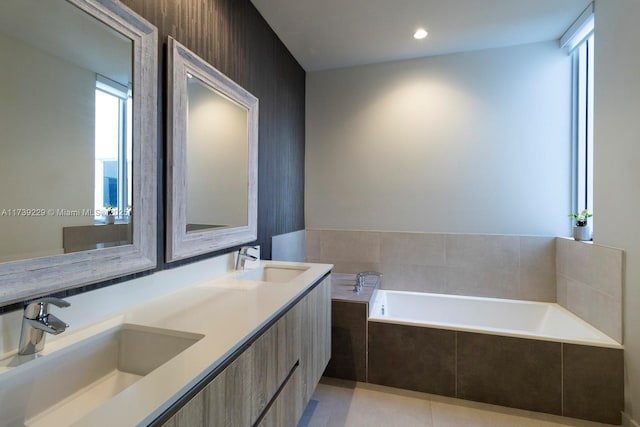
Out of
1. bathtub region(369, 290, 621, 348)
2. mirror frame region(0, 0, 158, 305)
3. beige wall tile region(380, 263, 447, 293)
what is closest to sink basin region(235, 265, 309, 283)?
mirror frame region(0, 0, 158, 305)

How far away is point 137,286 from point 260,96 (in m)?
1.54

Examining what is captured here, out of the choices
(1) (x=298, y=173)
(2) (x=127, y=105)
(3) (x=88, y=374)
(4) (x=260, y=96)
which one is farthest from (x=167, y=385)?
(1) (x=298, y=173)

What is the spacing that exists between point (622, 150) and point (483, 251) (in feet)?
3.98

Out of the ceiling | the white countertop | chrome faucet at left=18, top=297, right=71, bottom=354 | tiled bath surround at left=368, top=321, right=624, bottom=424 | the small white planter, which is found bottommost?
tiled bath surround at left=368, top=321, right=624, bottom=424

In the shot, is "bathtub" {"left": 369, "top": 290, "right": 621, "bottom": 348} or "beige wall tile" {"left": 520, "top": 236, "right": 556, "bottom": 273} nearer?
"bathtub" {"left": 369, "top": 290, "right": 621, "bottom": 348}

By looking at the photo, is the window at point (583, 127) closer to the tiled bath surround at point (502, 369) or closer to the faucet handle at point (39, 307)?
the tiled bath surround at point (502, 369)

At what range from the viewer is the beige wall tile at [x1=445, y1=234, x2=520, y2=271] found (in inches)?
104

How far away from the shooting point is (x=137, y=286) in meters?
1.18

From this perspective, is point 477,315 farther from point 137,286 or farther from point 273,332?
point 137,286

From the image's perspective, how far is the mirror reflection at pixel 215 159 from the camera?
1476mm

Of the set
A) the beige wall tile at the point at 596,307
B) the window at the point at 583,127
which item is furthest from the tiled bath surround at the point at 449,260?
the window at the point at 583,127

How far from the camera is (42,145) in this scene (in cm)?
89

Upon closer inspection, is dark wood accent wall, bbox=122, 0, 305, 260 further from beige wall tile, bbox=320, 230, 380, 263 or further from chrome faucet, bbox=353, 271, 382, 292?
chrome faucet, bbox=353, 271, 382, 292

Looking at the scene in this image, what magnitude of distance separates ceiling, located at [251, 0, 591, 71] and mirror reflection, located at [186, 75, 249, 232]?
935 mm
